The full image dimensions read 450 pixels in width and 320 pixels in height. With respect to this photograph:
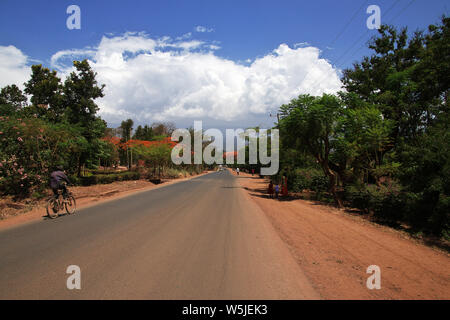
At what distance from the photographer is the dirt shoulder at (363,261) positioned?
4.10 m

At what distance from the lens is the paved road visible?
3.79 metres

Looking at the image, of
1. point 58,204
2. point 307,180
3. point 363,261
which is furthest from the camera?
point 307,180

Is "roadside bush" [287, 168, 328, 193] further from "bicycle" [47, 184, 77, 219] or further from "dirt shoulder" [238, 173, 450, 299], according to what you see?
"bicycle" [47, 184, 77, 219]

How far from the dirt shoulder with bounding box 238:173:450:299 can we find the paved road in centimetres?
40

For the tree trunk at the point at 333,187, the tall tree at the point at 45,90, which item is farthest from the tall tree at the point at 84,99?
the tree trunk at the point at 333,187

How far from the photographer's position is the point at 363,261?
542 centimetres

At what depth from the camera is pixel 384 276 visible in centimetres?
468

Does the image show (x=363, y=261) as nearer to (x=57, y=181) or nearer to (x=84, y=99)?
(x=57, y=181)

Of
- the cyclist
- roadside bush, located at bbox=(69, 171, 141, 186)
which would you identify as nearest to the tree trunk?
the cyclist

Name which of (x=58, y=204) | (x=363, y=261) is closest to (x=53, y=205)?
(x=58, y=204)

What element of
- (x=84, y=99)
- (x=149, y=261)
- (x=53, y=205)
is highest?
(x=84, y=99)

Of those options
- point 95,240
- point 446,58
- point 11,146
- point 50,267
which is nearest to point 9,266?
point 50,267

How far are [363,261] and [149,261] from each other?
422 cm

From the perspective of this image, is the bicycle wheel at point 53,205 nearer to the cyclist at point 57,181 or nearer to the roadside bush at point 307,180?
the cyclist at point 57,181
